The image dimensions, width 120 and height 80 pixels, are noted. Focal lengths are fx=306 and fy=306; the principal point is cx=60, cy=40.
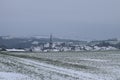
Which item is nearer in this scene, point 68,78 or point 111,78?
point 68,78

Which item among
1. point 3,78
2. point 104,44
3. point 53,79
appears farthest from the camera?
→ point 104,44

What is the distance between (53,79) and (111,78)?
4632 millimetres

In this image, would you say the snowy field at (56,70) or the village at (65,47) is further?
the village at (65,47)

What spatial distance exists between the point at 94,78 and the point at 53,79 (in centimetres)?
351

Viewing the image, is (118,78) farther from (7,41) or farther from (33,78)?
(7,41)

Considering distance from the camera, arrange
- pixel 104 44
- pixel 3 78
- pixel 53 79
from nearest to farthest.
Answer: pixel 3 78, pixel 53 79, pixel 104 44

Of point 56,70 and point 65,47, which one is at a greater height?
point 56,70

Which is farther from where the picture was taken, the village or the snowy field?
the village

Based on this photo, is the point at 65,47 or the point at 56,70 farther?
the point at 65,47

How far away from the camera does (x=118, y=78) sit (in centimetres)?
2158

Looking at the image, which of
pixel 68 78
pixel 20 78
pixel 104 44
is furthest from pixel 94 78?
pixel 104 44

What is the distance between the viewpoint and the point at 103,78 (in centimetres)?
2123

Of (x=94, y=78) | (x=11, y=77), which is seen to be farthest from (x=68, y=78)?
(x=11, y=77)

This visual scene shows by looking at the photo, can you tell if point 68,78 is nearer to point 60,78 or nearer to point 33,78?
point 60,78
